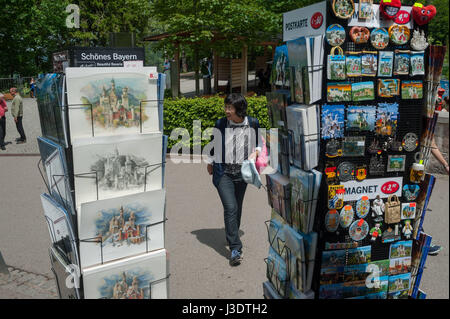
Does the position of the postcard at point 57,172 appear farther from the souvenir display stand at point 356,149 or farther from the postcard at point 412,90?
the postcard at point 412,90

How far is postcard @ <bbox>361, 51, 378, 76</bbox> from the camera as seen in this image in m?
2.72

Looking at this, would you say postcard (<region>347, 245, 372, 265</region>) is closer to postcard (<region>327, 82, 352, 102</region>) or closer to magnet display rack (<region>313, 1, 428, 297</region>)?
magnet display rack (<region>313, 1, 428, 297</region>)

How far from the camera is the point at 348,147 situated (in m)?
2.82

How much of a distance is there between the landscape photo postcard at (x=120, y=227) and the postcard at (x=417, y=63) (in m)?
1.97

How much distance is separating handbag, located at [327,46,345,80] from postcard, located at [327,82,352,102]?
0.18 feet

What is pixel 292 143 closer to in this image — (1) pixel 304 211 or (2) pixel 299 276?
(1) pixel 304 211

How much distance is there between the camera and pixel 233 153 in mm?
4590

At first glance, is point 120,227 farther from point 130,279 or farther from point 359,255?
point 359,255

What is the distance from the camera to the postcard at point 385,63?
276cm

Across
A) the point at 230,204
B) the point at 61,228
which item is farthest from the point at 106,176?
the point at 230,204

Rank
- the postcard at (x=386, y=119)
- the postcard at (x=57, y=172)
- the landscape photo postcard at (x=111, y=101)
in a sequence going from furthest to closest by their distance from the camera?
the postcard at (x=386, y=119)
the postcard at (x=57, y=172)
the landscape photo postcard at (x=111, y=101)

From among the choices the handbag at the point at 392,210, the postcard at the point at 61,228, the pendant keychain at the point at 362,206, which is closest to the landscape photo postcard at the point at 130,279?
the postcard at the point at 61,228

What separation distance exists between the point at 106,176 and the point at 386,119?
1.98 m

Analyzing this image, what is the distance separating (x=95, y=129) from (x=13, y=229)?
438 centimetres
